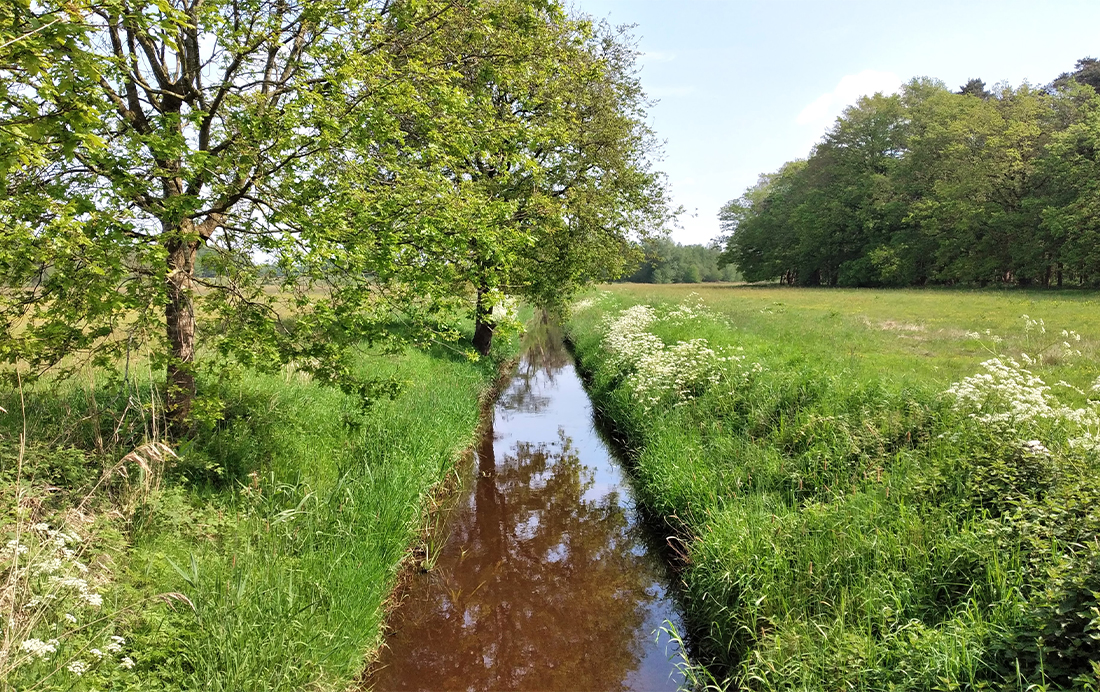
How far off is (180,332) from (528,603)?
4859 millimetres

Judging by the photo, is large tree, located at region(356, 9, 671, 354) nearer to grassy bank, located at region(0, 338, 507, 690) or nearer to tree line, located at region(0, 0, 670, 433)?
tree line, located at region(0, 0, 670, 433)

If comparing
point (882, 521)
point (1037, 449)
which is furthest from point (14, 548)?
point (1037, 449)

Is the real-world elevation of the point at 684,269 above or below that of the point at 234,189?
above

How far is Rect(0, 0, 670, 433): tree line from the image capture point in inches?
165

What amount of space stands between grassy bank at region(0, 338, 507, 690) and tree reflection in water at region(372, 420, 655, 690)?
1.94ft

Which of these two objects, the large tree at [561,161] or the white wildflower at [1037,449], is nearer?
the white wildflower at [1037,449]

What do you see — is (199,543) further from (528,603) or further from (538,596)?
(538,596)

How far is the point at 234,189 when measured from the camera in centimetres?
588

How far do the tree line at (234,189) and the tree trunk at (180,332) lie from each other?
0.03 metres

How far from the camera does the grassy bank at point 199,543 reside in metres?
3.45

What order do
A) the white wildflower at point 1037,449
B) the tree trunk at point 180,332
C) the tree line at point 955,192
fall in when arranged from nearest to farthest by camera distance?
the white wildflower at point 1037,449
the tree trunk at point 180,332
the tree line at point 955,192

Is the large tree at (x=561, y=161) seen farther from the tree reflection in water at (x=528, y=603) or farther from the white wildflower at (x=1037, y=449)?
the white wildflower at (x=1037, y=449)

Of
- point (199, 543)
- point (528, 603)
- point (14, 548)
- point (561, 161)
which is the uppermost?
point (561, 161)

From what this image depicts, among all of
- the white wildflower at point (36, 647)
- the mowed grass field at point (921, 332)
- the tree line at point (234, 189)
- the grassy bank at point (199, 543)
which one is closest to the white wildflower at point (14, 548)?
the grassy bank at point (199, 543)
